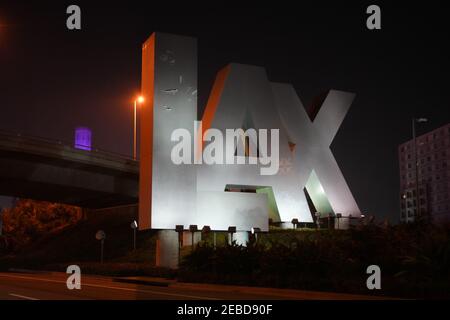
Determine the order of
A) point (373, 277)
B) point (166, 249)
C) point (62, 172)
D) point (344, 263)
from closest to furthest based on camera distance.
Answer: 1. point (373, 277)
2. point (344, 263)
3. point (166, 249)
4. point (62, 172)

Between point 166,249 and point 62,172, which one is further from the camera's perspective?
point 62,172

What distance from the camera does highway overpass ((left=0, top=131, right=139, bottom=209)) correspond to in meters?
41.2

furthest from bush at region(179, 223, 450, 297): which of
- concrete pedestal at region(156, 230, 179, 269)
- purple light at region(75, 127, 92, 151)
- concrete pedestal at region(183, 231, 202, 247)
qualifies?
purple light at region(75, 127, 92, 151)

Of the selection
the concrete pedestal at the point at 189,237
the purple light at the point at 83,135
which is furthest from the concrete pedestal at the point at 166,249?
the purple light at the point at 83,135

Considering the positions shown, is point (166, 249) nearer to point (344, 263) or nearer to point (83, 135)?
point (344, 263)

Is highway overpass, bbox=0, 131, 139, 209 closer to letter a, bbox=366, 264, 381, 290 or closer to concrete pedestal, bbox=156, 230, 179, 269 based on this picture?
concrete pedestal, bbox=156, 230, 179, 269

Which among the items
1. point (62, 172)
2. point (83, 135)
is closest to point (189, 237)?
point (62, 172)

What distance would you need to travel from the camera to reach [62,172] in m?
45.3

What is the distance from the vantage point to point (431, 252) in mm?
Answer: 19250

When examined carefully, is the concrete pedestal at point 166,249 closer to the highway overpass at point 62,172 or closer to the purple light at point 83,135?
the highway overpass at point 62,172

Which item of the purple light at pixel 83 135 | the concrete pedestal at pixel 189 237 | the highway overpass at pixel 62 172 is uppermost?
the purple light at pixel 83 135

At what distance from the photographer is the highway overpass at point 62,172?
4119 centimetres
